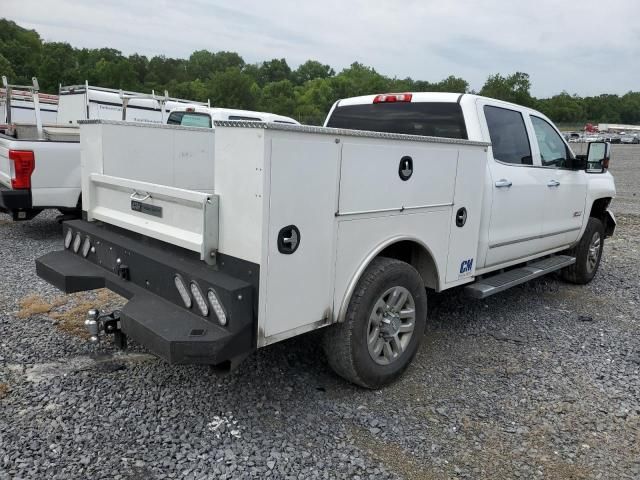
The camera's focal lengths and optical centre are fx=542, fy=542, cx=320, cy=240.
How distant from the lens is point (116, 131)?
3.86m

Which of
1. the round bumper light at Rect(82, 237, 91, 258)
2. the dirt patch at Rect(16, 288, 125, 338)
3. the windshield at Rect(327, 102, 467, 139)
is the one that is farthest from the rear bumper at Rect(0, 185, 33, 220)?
the windshield at Rect(327, 102, 467, 139)

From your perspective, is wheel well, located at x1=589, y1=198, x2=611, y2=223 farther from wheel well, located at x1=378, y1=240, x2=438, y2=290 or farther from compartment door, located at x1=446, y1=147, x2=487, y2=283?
wheel well, located at x1=378, y1=240, x2=438, y2=290

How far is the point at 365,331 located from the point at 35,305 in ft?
10.7

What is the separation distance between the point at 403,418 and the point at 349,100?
322 cm

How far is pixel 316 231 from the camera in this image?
115 inches

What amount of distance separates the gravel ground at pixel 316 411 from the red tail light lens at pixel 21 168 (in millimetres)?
2478

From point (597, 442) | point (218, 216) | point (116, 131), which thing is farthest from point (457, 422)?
point (116, 131)

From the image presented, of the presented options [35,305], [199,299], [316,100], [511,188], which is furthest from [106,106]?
[316,100]

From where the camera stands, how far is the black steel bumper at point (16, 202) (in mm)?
6746

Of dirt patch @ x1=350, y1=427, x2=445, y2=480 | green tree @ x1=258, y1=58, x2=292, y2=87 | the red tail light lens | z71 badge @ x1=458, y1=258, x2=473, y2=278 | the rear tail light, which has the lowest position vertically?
dirt patch @ x1=350, y1=427, x2=445, y2=480

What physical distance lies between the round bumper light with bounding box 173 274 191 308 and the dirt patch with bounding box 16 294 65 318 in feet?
7.87

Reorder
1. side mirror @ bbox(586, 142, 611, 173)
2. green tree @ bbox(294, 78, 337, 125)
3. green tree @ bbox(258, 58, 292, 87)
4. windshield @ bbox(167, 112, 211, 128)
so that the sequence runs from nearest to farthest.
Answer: side mirror @ bbox(586, 142, 611, 173) → windshield @ bbox(167, 112, 211, 128) → green tree @ bbox(294, 78, 337, 125) → green tree @ bbox(258, 58, 292, 87)

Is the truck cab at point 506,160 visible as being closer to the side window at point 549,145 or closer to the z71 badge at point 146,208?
the side window at point 549,145

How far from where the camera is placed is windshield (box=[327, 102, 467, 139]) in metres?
4.56
